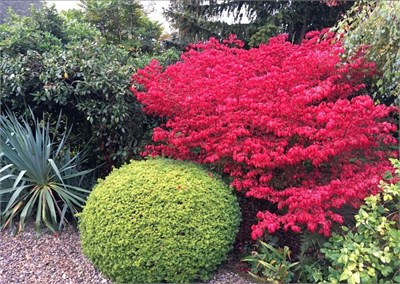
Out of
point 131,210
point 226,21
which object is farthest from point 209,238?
point 226,21

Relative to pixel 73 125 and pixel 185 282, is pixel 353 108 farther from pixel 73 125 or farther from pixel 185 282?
pixel 73 125

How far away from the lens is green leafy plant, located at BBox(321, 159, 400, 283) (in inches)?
99.1

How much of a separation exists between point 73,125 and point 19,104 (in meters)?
0.74

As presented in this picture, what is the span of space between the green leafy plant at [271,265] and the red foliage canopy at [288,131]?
31 centimetres

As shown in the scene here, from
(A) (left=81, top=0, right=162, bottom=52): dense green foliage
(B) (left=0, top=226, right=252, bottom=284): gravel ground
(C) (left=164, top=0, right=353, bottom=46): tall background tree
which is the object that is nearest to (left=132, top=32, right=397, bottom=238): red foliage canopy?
(B) (left=0, top=226, right=252, bottom=284): gravel ground

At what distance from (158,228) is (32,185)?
1840 mm

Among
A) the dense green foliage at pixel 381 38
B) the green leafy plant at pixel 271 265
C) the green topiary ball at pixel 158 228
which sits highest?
the dense green foliage at pixel 381 38

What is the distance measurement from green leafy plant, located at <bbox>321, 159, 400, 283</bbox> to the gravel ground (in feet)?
3.03

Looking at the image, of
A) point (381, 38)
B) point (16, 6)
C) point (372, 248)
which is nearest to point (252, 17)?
point (381, 38)

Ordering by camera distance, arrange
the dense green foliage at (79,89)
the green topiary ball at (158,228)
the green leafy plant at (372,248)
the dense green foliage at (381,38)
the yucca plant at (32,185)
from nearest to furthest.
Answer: the green leafy plant at (372,248)
the green topiary ball at (158,228)
the dense green foliage at (381,38)
the yucca plant at (32,185)
the dense green foliage at (79,89)

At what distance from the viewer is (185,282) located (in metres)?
3.04

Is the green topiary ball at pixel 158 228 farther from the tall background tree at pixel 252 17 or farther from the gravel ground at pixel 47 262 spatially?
the tall background tree at pixel 252 17

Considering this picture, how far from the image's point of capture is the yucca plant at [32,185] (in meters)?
3.80

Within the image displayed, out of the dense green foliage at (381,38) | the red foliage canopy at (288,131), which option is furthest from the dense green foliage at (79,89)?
the dense green foliage at (381,38)
